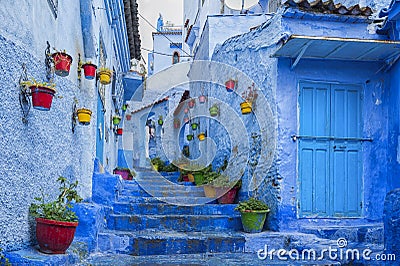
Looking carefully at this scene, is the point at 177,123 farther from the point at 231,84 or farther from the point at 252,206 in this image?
the point at 252,206

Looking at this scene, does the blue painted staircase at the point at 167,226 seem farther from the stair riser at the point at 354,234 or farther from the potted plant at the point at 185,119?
the potted plant at the point at 185,119

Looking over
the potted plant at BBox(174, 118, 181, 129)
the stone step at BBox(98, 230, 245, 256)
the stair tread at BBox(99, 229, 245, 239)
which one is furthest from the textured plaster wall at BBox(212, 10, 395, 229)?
the potted plant at BBox(174, 118, 181, 129)

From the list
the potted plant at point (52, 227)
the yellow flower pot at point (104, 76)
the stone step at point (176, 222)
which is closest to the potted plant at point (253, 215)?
the stone step at point (176, 222)

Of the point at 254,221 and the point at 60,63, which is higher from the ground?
the point at 60,63

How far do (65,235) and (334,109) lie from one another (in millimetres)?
5631

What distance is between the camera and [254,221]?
306 inches

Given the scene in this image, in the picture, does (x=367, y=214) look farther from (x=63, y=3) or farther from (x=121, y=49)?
(x=121, y=49)

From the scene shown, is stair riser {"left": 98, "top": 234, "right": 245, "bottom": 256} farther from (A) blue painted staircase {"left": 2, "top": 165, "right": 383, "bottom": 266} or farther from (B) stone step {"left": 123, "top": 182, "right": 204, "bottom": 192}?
(B) stone step {"left": 123, "top": 182, "right": 204, "bottom": 192}

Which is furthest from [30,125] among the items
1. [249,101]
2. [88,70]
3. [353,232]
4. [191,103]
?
[191,103]

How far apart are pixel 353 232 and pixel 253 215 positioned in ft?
5.53

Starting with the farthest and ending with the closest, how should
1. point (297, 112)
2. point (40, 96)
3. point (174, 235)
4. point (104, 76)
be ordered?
1. point (297, 112)
2. point (104, 76)
3. point (174, 235)
4. point (40, 96)

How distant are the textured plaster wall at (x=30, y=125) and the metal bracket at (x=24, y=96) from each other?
66 millimetres

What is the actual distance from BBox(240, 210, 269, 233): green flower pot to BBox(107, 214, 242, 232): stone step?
0.40m

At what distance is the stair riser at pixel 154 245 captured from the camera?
6.71 meters
